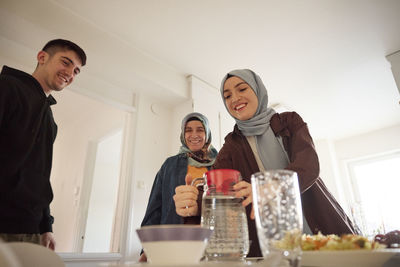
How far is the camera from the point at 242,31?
2.28m

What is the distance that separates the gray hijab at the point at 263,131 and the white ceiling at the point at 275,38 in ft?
4.01

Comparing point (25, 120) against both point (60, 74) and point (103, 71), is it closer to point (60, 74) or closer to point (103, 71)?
point (60, 74)

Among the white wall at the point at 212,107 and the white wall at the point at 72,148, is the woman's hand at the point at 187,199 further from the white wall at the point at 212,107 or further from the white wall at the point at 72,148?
the white wall at the point at 72,148

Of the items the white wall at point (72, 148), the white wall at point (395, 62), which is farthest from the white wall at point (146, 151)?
the white wall at point (395, 62)

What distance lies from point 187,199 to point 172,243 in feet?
0.98

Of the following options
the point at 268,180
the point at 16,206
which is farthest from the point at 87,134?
the point at 268,180

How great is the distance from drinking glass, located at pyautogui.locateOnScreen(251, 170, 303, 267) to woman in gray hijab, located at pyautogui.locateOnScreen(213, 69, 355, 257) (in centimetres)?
14

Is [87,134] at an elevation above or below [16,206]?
above

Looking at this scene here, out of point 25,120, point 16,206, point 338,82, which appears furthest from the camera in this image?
point 338,82

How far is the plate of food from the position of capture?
365mm

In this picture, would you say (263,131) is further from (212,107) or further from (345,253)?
(212,107)

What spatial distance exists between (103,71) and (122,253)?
150cm

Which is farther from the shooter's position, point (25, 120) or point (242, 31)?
point (242, 31)

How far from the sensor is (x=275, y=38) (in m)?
2.37
